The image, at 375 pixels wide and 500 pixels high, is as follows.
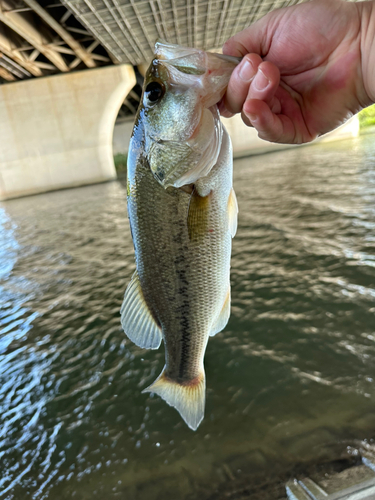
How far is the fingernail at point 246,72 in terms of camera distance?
1349mm

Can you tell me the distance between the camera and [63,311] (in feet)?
15.5

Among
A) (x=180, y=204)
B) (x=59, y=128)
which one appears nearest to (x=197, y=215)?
(x=180, y=204)

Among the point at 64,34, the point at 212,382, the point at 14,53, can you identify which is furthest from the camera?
the point at 14,53

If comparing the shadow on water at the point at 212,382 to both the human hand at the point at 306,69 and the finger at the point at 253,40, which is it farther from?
the finger at the point at 253,40

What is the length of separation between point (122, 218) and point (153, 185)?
8406 millimetres

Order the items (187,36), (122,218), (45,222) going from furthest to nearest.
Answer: (187,36) < (45,222) < (122,218)

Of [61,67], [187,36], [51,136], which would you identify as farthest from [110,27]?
[51,136]

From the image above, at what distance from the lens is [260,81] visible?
134cm

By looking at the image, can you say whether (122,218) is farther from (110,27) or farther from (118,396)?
(110,27)

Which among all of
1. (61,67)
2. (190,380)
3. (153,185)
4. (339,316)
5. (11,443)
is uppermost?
(61,67)

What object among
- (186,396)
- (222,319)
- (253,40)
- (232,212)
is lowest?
(186,396)

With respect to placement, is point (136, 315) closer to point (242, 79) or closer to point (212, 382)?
point (242, 79)

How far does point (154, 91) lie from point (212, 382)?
8.20 ft

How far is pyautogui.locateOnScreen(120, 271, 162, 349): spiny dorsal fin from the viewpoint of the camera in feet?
5.65
